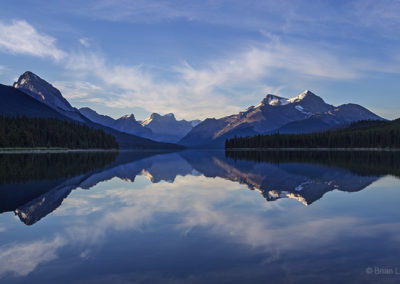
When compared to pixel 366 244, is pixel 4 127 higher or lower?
higher

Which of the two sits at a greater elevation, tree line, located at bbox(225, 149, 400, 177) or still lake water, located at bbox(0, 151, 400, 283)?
tree line, located at bbox(225, 149, 400, 177)

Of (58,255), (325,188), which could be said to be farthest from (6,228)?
(325,188)

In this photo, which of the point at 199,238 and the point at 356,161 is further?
the point at 356,161

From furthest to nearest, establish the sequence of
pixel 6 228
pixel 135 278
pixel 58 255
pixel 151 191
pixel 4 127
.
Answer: pixel 4 127
pixel 151 191
pixel 6 228
pixel 58 255
pixel 135 278

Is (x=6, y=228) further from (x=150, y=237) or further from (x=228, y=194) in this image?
(x=228, y=194)

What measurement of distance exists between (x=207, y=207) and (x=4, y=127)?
174 meters

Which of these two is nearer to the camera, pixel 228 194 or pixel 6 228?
pixel 6 228

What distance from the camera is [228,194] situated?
31.7 m

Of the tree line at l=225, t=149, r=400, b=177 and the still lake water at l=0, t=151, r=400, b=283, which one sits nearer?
the still lake water at l=0, t=151, r=400, b=283

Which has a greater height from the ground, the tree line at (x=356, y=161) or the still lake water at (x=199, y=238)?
the tree line at (x=356, y=161)

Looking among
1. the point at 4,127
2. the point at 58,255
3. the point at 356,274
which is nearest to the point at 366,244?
the point at 356,274

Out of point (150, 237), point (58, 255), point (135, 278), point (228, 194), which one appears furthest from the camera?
point (228, 194)

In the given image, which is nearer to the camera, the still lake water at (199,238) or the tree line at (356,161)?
the still lake water at (199,238)

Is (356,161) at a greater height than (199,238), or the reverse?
(356,161)
